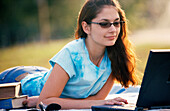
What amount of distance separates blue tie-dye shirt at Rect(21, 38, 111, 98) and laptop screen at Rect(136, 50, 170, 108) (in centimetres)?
97

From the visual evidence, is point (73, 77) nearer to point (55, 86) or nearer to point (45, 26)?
point (55, 86)

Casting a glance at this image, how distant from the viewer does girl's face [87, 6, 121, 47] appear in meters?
3.31

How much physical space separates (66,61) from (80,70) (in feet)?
0.77

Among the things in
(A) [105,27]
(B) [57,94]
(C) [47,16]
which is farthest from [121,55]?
(C) [47,16]

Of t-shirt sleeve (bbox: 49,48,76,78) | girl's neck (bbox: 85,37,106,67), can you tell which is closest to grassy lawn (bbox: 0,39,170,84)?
girl's neck (bbox: 85,37,106,67)

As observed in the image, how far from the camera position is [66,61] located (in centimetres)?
328

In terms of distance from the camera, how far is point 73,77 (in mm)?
3432

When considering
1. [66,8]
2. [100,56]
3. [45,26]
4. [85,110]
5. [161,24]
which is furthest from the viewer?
[161,24]

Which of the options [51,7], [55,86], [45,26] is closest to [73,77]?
[55,86]

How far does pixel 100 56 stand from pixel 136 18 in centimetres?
3421

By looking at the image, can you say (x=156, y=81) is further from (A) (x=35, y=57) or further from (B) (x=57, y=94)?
(A) (x=35, y=57)

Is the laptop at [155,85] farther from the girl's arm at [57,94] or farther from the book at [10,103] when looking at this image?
the book at [10,103]

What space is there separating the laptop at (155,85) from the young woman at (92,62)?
301mm

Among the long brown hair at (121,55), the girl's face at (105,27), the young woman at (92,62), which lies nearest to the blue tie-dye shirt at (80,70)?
the young woman at (92,62)
